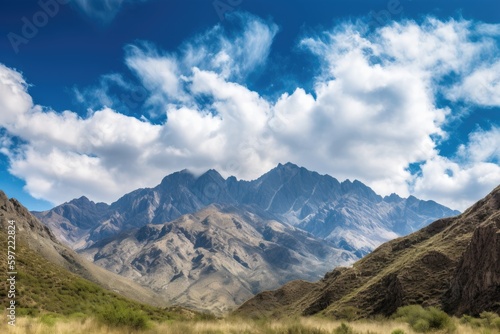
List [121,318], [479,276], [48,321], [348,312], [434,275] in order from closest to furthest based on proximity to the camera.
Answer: [121,318] < [48,321] < [479,276] < [348,312] < [434,275]

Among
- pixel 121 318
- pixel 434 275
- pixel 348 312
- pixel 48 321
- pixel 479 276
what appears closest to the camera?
pixel 121 318

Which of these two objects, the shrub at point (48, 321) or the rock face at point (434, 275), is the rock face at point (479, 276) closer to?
the rock face at point (434, 275)

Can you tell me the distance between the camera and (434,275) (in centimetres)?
5572

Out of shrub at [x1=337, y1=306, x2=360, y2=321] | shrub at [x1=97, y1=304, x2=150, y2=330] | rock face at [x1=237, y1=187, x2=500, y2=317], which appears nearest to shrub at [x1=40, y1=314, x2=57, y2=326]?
shrub at [x1=97, y1=304, x2=150, y2=330]

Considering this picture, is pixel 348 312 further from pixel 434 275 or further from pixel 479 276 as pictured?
pixel 479 276

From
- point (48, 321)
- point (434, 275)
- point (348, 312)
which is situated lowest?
point (348, 312)

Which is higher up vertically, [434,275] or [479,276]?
[479,276]

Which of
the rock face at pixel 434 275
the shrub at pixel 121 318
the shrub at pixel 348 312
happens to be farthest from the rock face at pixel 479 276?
the shrub at pixel 121 318

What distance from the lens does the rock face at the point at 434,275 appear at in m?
45.7

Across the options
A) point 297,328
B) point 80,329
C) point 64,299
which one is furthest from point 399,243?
point 80,329

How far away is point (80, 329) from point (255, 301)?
8976 centimetres

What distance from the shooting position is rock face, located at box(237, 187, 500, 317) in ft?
150

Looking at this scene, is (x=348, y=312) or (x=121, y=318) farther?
(x=348, y=312)

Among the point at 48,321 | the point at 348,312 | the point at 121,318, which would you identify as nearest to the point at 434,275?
the point at 348,312
